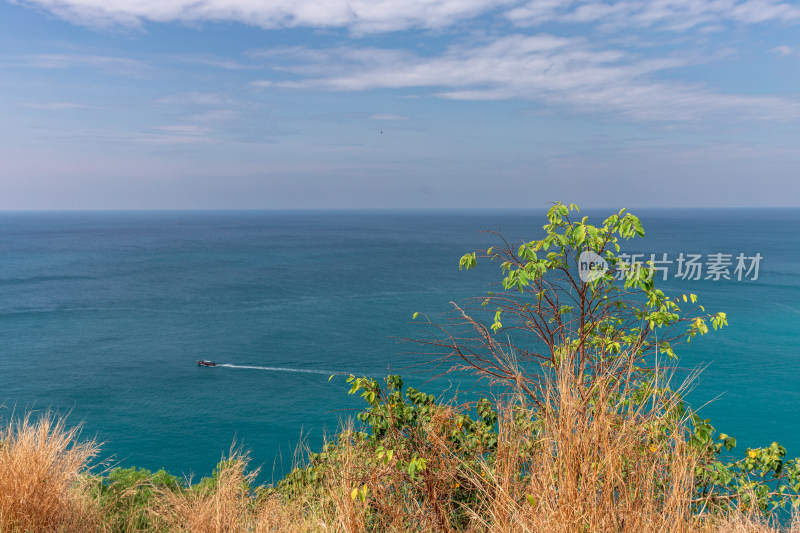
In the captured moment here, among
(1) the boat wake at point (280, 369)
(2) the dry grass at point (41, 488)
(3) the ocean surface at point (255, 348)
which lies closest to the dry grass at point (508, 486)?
(2) the dry grass at point (41, 488)

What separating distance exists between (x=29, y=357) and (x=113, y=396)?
49.0 feet

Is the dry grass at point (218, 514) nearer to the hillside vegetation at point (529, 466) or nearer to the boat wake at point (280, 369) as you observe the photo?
the hillside vegetation at point (529, 466)

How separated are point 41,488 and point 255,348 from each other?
153 feet

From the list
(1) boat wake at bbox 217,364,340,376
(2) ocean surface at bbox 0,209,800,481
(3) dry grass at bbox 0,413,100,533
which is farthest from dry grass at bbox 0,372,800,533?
(1) boat wake at bbox 217,364,340,376

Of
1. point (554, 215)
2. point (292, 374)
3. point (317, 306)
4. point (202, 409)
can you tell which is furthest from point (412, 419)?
point (317, 306)

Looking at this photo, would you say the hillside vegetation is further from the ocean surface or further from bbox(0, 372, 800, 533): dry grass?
the ocean surface

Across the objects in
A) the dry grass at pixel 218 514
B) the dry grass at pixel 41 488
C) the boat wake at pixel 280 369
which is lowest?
the boat wake at pixel 280 369

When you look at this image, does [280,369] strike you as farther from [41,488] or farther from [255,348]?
[41,488]

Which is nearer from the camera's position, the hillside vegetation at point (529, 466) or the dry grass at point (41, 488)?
the hillside vegetation at point (529, 466)

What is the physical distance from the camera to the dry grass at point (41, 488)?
18.0 feet

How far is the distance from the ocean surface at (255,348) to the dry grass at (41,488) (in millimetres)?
2959

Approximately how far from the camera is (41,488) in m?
5.73

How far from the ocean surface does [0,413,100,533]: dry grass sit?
9.71ft

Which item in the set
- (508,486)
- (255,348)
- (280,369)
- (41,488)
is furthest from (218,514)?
(255,348)
